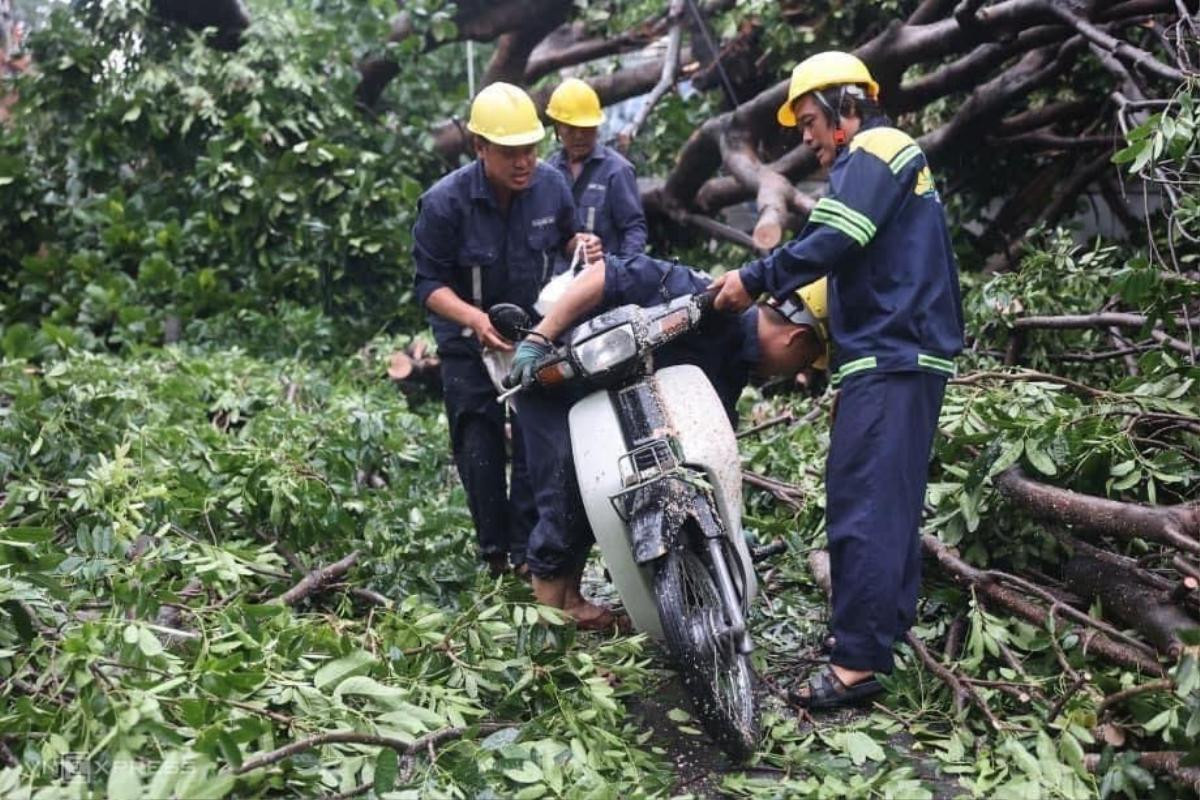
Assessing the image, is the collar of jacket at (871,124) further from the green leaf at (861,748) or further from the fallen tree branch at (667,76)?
the fallen tree branch at (667,76)

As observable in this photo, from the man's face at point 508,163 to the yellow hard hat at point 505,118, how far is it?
0.10 feet

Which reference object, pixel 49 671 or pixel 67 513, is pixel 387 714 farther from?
pixel 67 513

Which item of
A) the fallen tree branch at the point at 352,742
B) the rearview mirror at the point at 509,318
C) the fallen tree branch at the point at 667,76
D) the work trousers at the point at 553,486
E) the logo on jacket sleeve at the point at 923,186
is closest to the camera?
the fallen tree branch at the point at 352,742

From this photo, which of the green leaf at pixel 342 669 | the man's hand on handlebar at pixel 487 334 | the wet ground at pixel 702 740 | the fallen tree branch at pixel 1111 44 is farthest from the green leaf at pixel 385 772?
the fallen tree branch at pixel 1111 44

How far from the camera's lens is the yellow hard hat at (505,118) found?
4.52 m

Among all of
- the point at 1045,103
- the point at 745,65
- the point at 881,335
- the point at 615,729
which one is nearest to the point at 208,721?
the point at 615,729

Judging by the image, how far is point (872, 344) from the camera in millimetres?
3615

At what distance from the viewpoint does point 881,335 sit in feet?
11.8

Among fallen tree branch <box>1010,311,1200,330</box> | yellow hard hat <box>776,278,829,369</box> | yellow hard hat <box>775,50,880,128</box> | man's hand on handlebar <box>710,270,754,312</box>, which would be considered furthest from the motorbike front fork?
fallen tree branch <box>1010,311,1200,330</box>

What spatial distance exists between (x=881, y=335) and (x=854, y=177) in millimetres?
463

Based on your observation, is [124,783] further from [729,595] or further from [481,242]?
[481,242]

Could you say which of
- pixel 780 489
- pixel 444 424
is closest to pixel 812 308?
pixel 780 489

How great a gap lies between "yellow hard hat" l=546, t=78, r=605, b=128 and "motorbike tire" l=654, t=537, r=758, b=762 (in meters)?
3.44

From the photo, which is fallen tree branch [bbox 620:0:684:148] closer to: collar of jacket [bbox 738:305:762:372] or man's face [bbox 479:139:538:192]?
man's face [bbox 479:139:538:192]
